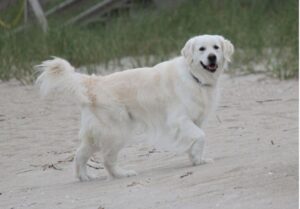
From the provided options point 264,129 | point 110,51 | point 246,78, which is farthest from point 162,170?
point 110,51

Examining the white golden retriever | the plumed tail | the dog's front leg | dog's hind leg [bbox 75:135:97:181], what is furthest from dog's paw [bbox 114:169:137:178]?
the plumed tail

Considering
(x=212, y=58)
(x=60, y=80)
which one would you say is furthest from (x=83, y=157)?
(x=212, y=58)

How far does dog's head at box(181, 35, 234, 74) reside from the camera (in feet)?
26.1

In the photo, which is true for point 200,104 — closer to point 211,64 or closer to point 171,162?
point 211,64

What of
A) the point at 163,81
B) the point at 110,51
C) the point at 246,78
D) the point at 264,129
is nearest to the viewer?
the point at 163,81

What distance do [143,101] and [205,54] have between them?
649mm

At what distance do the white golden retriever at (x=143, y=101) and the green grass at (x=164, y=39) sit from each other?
478 centimetres

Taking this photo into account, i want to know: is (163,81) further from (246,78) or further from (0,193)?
(246,78)

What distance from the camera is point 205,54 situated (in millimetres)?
7953

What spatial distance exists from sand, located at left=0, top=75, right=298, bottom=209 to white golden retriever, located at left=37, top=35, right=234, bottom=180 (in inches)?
9.9

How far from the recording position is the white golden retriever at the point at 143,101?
25.4ft

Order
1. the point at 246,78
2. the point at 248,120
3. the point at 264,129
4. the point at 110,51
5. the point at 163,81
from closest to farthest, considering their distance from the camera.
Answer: the point at 163,81 → the point at 264,129 → the point at 248,120 → the point at 246,78 → the point at 110,51

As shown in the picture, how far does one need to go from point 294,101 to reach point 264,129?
5.93 feet

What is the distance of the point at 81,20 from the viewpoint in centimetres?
1778
